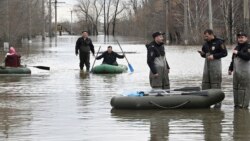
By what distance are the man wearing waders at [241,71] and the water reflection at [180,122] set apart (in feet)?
1.93

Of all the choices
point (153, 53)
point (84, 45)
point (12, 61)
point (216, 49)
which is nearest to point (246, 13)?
point (84, 45)

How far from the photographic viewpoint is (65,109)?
12.2m

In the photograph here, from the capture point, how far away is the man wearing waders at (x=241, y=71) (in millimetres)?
11578

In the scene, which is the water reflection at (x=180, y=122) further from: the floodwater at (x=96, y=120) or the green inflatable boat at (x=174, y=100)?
the green inflatable boat at (x=174, y=100)

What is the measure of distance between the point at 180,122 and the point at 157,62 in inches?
90.1

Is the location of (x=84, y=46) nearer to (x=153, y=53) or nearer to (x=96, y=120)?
(x=153, y=53)

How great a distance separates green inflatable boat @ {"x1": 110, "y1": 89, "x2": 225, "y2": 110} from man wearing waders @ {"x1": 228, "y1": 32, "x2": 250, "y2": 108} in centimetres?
45

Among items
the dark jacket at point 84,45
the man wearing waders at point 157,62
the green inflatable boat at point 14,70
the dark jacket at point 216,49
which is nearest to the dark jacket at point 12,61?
the green inflatable boat at point 14,70

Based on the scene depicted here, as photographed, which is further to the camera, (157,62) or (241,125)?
(157,62)

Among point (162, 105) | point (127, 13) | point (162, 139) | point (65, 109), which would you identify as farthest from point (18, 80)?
point (127, 13)

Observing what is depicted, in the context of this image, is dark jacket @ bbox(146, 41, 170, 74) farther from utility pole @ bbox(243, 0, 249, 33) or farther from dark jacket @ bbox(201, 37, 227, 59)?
utility pole @ bbox(243, 0, 249, 33)

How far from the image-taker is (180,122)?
10398mm

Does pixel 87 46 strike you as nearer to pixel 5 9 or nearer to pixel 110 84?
pixel 110 84

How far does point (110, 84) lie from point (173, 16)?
55.3 meters
